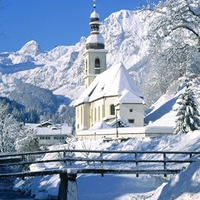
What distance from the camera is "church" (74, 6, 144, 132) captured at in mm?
59031

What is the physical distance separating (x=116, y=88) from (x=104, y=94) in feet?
7.04

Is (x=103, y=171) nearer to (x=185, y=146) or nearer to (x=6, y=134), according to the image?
(x=185, y=146)

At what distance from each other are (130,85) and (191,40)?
133 ft

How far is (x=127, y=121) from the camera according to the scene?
57.8 metres

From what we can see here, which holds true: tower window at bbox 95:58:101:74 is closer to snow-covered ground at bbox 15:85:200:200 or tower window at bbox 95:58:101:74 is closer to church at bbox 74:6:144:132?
church at bbox 74:6:144:132

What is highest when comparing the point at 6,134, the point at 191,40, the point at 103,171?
the point at 191,40

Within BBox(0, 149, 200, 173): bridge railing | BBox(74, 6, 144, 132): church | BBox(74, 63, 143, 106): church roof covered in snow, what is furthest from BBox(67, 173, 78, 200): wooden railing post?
BBox(74, 63, 143, 106): church roof covered in snow

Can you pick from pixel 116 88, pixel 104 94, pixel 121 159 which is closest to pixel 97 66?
pixel 104 94

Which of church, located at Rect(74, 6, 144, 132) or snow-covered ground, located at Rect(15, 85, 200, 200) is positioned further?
church, located at Rect(74, 6, 144, 132)

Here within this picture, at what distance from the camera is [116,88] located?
6309 centimetres

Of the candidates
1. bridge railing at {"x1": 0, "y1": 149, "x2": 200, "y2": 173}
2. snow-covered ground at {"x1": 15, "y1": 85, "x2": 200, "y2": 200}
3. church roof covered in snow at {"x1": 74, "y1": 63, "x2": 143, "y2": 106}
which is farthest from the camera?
church roof covered in snow at {"x1": 74, "y1": 63, "x2": 143, "y2": 106}

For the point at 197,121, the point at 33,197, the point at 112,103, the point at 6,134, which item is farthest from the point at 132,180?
the point at 112,103

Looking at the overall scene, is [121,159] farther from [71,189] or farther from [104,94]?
[104,94]

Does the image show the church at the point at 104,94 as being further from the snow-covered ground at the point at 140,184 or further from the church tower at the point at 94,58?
the snow-covered ground at the point at 140,184
